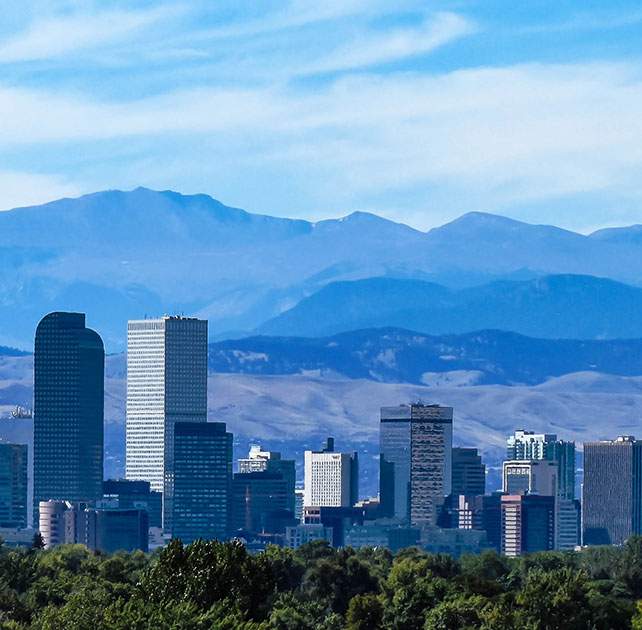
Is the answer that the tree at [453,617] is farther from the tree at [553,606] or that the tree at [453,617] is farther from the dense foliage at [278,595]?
the tree at [553,606]

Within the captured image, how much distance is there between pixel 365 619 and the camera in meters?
136

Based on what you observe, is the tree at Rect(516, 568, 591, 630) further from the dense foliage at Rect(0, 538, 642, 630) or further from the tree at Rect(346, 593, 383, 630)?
the tree at Rect(346, 593, 383, 630)

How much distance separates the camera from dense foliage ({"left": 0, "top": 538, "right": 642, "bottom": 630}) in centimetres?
10081

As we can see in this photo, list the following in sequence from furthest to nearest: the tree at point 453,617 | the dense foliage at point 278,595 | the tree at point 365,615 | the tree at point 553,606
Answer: the tree at point 365,615 < the tree at point 553,606 < the tree at point 453,617 < the dense foliage at point 278,595

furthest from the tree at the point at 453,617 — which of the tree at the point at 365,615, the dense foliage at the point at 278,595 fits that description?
the tree at the point at 365,615

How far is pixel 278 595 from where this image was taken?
137125mm

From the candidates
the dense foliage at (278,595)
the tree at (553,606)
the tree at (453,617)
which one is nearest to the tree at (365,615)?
the dense foliage at (278,595)

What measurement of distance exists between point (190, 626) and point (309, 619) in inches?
1712

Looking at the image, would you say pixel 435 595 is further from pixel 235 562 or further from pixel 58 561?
pixel 58 561

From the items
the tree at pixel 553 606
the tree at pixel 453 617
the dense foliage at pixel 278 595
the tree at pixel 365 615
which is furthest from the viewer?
the tree at pixel 365 615

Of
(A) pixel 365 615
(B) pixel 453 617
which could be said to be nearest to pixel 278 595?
(A) pixel 365 615

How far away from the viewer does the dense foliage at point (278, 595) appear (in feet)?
331

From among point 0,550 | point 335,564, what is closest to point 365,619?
point 335,564

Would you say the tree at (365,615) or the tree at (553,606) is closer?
the tree at (553,606)
